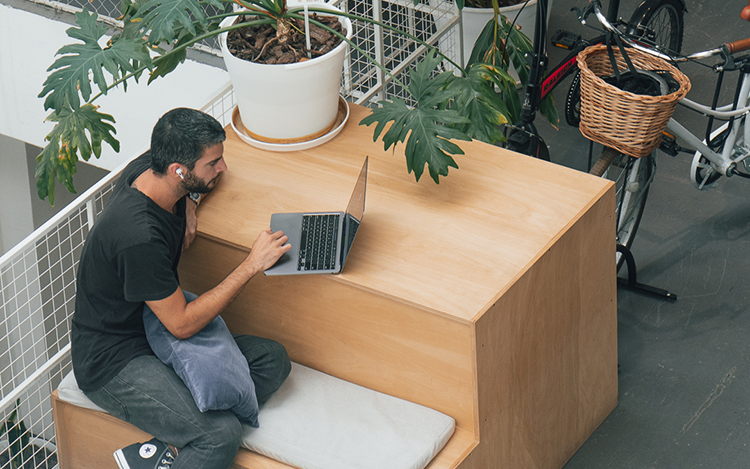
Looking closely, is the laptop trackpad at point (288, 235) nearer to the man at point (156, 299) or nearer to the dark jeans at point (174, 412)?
the man at point (156, 299)

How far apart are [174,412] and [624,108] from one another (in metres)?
1.59

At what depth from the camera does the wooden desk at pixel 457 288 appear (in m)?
2.09

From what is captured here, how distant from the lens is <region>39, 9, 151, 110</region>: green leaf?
85.0 inches

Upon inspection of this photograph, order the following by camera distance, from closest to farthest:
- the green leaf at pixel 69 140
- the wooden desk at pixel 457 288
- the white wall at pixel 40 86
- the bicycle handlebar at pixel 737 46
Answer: the wooden desk at pixel 457 288 < the green leaf at pixel 69 140 < the bicycle handlebar at pixel 737 46 < the white wall at pixel 40 86

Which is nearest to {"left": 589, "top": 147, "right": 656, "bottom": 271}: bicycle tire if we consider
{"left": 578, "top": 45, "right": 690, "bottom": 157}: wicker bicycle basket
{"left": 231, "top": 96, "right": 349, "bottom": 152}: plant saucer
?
{"left": 578, "top": 45, "right": 690, "bottom": 157}: wicker bicycle basket

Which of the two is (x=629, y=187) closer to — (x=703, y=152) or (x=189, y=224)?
(x=703, y=152)

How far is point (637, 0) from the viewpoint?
5.00 m

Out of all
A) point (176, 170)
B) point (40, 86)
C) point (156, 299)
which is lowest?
point (40, 86)

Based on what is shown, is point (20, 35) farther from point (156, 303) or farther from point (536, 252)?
point (536, 252)

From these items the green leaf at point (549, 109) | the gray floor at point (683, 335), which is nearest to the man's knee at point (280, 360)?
the gray floor at point (683, 335)

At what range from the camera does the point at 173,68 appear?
2.49 metres

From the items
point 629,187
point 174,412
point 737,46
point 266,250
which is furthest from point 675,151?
point 174,412

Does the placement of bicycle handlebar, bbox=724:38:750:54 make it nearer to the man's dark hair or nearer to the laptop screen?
the laptop screen

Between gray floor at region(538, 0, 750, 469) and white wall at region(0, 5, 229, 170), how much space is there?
174 centimetres
